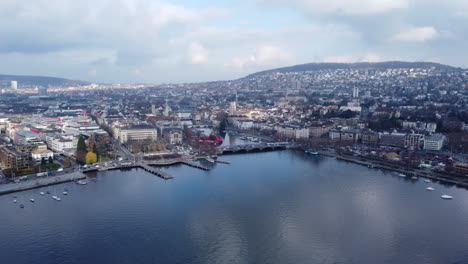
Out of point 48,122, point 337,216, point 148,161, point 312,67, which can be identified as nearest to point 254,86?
point 312,67

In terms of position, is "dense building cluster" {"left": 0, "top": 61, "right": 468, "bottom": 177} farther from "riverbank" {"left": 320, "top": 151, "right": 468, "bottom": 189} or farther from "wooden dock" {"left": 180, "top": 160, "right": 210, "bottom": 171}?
"wooden dock" {"left": 180, "top": 160, "right": 210, "bottom": 171}

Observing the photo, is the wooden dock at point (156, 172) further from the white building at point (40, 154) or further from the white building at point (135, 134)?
the white building at point (135, 134)

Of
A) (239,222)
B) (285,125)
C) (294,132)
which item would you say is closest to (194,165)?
(239,222)

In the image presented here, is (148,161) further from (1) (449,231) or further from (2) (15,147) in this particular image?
(1) (449,231)

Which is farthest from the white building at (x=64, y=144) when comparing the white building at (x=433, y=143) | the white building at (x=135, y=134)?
the white building at (x=433, y=143)

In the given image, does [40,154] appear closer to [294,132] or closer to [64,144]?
[64,144]
